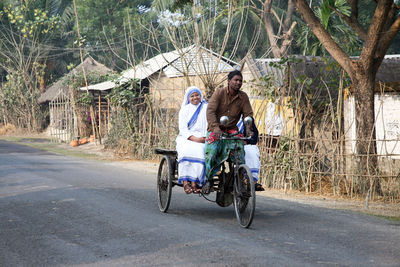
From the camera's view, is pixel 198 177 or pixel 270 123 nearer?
pixel 198 177

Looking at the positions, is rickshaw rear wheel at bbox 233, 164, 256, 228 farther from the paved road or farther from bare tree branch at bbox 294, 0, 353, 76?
bare tree branch at bbox 294, 0, 353, 76

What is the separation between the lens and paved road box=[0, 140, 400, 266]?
16.8 feet

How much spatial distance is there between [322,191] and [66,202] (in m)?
5.06

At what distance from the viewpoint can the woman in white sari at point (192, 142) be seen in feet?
23.4

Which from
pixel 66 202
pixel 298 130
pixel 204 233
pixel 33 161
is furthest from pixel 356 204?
pixel 33 161

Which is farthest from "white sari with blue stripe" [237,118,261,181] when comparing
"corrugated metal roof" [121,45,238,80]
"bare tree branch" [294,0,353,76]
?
"corrugated metal roof" [121,45,238,80]

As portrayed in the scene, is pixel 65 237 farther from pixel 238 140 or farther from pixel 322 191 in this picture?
pixel 322 191

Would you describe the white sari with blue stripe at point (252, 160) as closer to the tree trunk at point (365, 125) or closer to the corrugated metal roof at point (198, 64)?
the tree trunk at point (365, 125)

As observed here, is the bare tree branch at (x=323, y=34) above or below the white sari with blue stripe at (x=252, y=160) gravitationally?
above

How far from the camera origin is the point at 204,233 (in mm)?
6156

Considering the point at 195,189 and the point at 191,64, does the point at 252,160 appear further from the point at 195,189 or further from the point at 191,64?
the point at 191,64

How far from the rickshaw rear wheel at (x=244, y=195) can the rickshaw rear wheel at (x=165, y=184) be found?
3.77ft

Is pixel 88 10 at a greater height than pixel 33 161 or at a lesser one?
greater

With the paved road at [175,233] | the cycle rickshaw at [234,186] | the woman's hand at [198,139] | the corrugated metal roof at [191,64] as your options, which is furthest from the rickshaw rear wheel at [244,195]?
the corrugated metal roof at [191,64]
